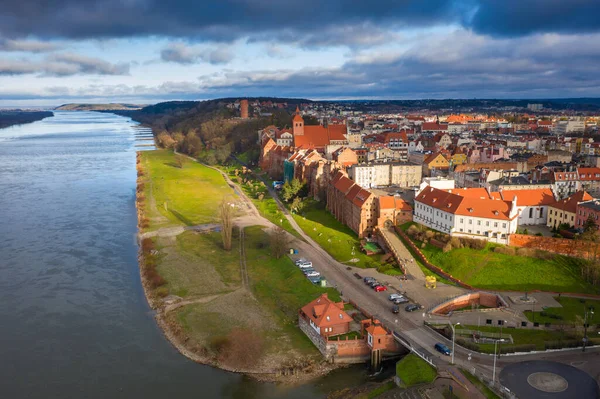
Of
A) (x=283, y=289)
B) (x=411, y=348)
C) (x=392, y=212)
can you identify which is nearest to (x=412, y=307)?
(x=411, y=348)

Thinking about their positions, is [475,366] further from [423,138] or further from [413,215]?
[423,138]

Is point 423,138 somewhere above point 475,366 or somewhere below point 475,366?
above

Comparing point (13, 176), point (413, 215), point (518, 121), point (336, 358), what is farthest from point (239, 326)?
point (518, 121)

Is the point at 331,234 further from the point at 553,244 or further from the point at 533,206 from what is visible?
the point at 553,244

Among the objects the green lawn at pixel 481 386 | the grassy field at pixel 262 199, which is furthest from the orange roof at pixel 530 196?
the green lawn at pixel 481 386

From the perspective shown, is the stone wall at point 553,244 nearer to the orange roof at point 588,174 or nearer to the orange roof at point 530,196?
the orange roof at point 530,196

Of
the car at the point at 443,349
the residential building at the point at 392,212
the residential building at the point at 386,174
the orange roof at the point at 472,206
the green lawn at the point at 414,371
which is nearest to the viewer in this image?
the green lawn at the point at 414,371
